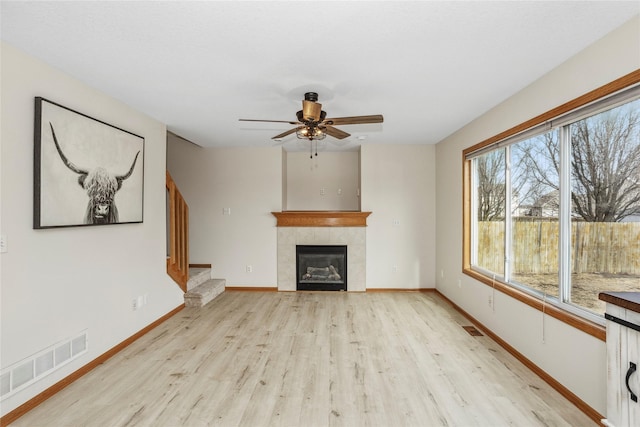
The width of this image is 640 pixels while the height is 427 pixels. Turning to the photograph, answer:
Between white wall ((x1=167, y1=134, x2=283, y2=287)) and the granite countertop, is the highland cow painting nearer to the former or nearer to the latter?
white wall ((x1=167, y1=134, x2=283, y2=287))

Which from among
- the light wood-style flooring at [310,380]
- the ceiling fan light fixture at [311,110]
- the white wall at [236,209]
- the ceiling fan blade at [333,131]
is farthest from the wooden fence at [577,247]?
the white wall at [236,209]

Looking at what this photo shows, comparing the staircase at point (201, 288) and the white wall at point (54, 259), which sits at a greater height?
the white wall at point (54, 259)

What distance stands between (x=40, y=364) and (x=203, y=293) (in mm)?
2339

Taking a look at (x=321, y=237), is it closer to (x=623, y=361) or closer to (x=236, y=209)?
(x=236, y=209)

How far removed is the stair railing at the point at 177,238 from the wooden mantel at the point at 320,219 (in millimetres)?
1495

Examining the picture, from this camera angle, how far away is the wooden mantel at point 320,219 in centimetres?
539

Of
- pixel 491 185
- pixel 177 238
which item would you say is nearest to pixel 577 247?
pixel 491 185

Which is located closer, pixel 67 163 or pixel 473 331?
pixel 67 163

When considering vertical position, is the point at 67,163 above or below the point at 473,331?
above

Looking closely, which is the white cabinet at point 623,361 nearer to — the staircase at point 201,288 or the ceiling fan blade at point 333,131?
the ceiling fan blade at point 333,131

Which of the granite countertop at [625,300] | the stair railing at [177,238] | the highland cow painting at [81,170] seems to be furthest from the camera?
the stair railing at [177,238]

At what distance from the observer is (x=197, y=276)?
16.4ft

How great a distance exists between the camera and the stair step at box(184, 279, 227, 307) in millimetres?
4551

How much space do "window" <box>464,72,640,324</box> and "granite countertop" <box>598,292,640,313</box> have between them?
46cm
